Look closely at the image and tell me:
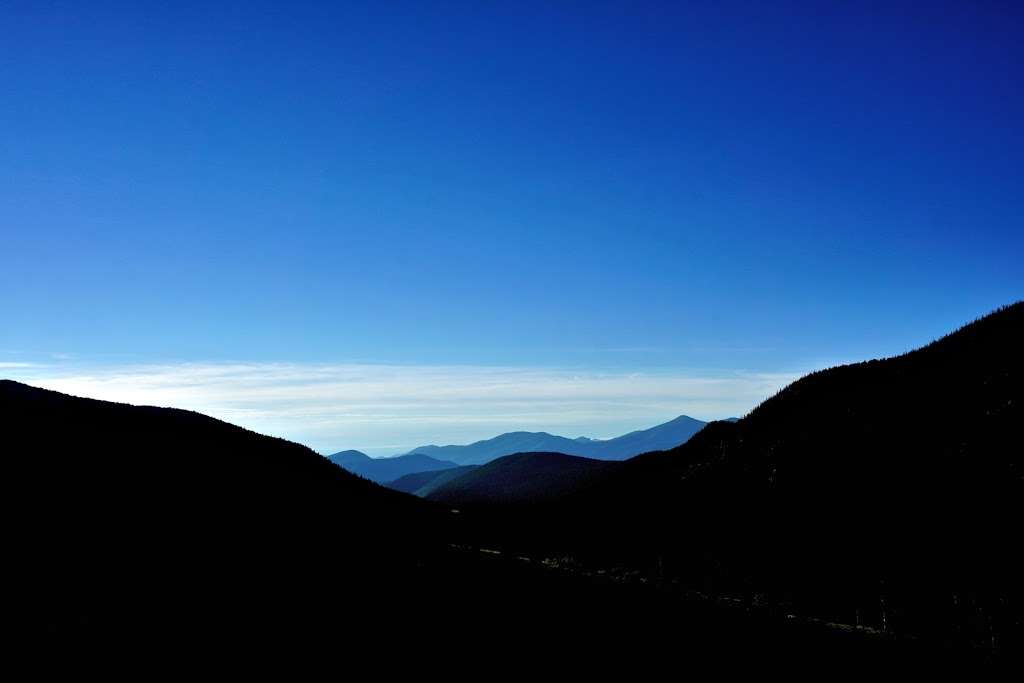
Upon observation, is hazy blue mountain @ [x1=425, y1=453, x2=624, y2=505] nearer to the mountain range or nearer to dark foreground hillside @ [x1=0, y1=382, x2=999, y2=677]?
the mountain range

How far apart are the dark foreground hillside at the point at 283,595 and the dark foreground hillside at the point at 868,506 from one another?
272 inches

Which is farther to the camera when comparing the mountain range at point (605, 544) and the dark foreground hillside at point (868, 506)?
the dark foreground hillside at point (868, 506)

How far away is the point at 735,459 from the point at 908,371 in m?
13.8

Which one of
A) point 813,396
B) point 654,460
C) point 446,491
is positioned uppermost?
point 813,396

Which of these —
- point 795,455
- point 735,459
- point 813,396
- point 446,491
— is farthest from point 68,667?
point 446,491

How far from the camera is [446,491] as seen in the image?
178 metres

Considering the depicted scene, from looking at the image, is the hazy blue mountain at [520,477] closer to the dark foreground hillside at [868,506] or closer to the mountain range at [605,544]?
the dark foreground hillside at [868,506]

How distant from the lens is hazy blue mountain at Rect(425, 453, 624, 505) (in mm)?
138125

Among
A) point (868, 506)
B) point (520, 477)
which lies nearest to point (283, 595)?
point (868, 506)

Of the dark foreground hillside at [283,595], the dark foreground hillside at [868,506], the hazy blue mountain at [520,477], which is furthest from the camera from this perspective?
the hazy blue mountain at [520,477]

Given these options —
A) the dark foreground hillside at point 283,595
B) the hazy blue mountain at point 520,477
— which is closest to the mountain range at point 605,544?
the dark foreground hillside at point 283,595

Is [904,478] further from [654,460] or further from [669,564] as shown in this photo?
[654,460]

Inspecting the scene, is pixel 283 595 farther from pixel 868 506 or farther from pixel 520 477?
pixel 520 477

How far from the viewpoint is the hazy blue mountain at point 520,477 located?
138 m
